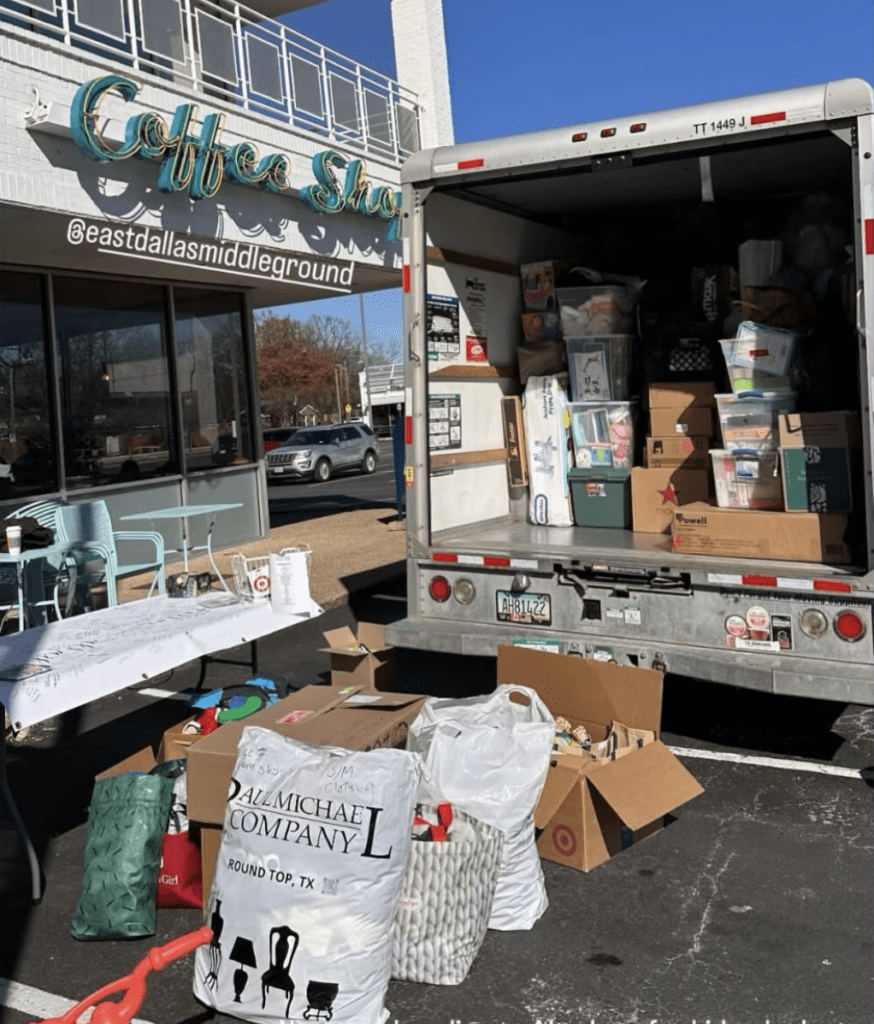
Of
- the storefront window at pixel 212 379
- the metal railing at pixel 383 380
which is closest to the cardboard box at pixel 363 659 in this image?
the storefront window at pixel 212 379

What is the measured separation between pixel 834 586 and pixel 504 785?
5.87 ft

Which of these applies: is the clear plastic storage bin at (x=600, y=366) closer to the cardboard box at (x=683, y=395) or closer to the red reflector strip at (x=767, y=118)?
the cardboard box at (x=683, y=395)

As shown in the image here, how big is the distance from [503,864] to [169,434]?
8753 millimetres

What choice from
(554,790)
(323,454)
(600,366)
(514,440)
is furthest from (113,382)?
(323,454)

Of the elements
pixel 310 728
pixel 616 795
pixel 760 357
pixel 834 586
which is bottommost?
pixel 616 795

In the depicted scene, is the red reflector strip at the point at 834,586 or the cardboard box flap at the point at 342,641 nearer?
the red reflector strip at the point at 834,586

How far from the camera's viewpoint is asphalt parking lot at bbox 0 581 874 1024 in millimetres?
3154

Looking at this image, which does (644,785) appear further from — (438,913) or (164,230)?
(164,230)

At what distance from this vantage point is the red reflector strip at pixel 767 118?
446 cm

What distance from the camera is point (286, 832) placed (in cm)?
312

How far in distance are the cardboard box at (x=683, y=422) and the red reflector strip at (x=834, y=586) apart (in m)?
1.69

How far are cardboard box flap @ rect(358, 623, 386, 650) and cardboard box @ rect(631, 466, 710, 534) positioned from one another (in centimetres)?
164

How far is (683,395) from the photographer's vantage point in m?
6.11

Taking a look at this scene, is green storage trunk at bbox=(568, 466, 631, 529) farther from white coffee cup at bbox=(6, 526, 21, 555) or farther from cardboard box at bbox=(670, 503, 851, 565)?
white coffee cup at bbox=(6, 526, 21, 555)
